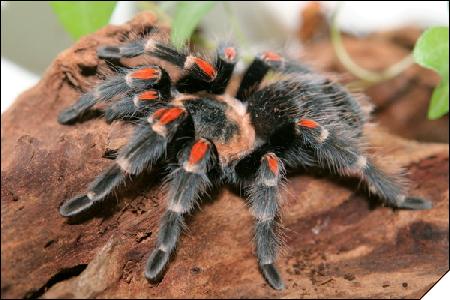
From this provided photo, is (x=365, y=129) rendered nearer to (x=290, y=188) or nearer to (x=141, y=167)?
(x=290, y=188)

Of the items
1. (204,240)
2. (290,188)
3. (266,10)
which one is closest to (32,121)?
(204,240)

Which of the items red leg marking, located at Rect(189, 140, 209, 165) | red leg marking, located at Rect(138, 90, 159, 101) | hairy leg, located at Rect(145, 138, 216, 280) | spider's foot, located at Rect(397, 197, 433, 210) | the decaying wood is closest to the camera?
the decaying wood

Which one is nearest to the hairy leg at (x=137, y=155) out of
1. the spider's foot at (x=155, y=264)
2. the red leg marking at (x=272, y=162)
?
the spider's foot at (x=155, y=264)

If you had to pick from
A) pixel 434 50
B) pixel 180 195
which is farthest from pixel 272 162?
pixel 434 50

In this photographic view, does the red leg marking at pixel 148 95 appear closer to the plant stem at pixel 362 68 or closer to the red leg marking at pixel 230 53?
the red leg marking at pixel 230 53

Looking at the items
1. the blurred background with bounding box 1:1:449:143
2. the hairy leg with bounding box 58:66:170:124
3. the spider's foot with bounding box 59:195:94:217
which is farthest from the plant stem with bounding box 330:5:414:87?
the spider's foot with bounding box 59:195:94:217

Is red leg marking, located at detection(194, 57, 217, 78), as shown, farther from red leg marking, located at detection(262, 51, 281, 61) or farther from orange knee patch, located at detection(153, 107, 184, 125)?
red leg marking, located at detection(262, 51, 281, 61)
